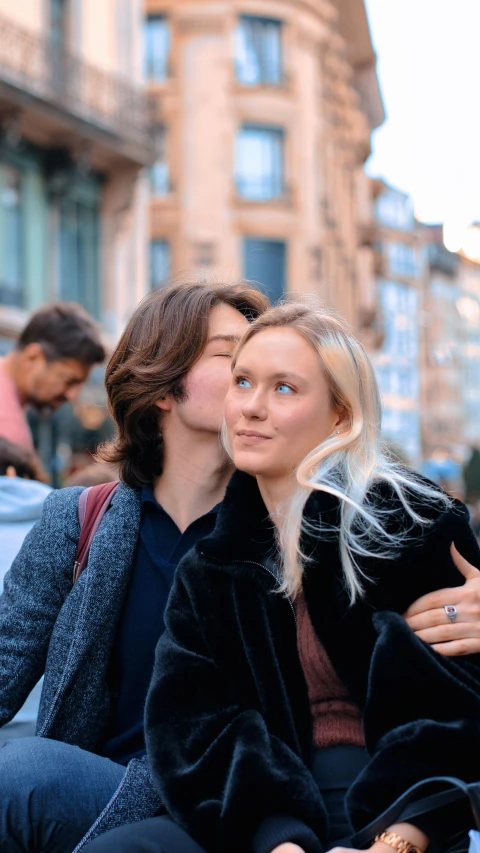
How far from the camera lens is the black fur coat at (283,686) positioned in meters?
2.53

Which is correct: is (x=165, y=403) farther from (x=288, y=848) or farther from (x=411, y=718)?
(x=288, y=848)

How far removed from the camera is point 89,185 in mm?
22312

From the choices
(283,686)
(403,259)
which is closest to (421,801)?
(283,686)

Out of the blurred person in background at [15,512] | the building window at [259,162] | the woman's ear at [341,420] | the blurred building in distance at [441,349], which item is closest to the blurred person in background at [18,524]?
the blurred person in background at [15,512]

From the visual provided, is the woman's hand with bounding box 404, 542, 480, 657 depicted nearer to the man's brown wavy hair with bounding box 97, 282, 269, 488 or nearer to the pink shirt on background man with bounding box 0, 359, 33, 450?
the man's brown wavy hair with bounding box 97, 282, 269, 488

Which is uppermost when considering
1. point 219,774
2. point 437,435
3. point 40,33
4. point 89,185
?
point 40,33

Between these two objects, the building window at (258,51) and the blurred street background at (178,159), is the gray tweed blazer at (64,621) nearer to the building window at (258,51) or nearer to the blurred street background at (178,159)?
the blurred street background at (178,159)

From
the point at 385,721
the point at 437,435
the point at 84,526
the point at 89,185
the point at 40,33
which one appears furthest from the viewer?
the point at 437,435

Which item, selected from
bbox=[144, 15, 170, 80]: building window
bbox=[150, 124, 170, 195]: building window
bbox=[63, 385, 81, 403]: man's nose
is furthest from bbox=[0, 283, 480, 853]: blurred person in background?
bbox=[144, 15, 170, 80]: building window

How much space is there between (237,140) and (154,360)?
2906 centimetres

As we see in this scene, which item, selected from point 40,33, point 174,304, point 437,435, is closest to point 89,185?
point 40,33

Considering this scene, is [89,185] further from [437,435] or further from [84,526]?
[437,435]

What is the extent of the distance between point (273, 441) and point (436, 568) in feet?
1.53

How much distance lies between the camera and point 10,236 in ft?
64.4
